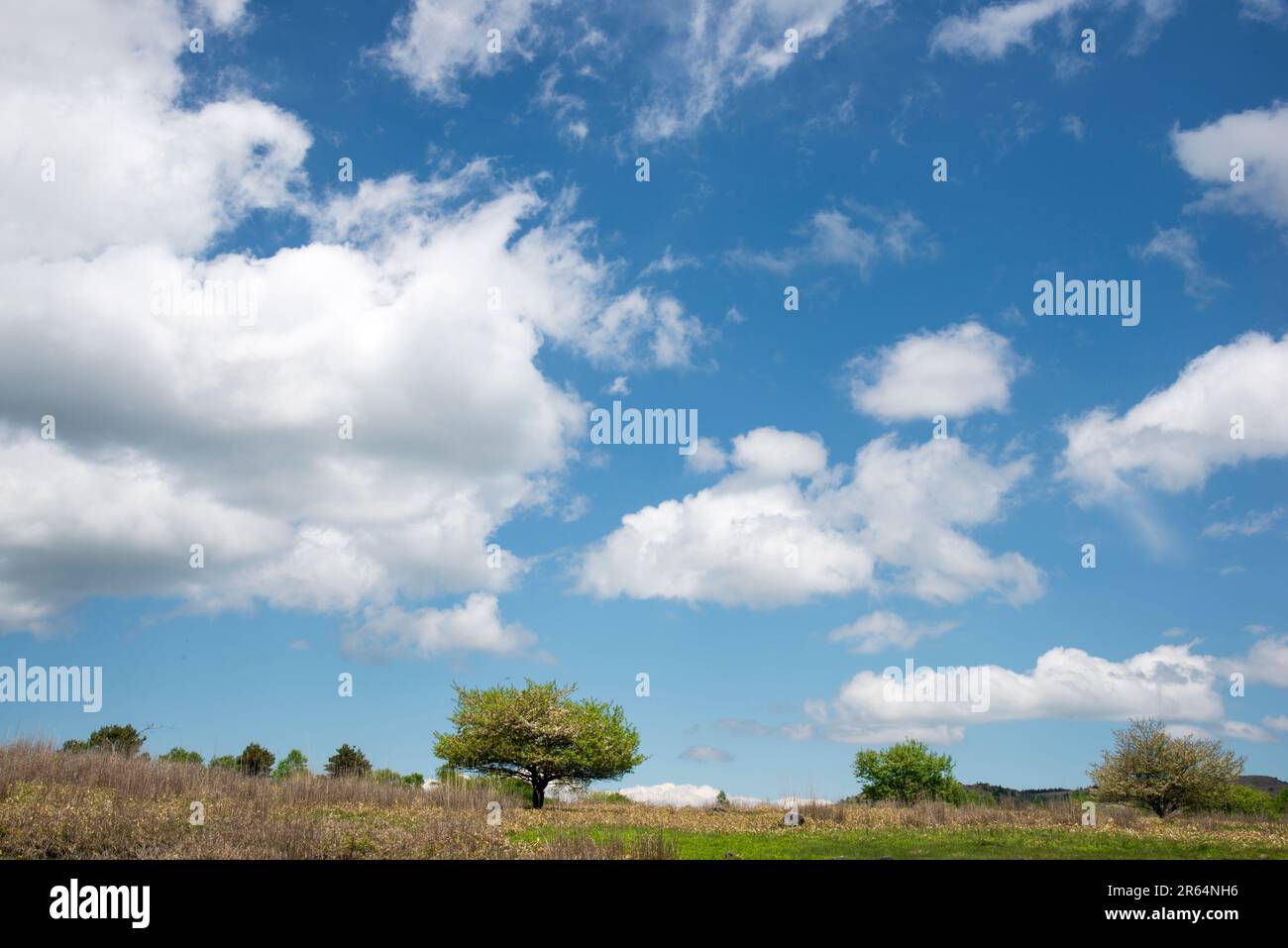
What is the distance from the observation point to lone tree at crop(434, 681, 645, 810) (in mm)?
47031

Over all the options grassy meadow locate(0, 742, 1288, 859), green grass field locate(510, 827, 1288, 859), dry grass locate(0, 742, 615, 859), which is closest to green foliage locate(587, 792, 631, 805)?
grassy meadow locate(0, 742, 1288, 859)

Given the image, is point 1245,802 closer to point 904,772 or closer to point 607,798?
point 904,772

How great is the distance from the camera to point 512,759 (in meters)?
47.4

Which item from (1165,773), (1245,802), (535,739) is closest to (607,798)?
(535,739)

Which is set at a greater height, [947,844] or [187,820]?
[187,820]

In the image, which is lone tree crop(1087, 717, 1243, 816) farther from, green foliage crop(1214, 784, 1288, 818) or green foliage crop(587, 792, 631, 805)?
green foliage crop(587, 792, 631, 805)

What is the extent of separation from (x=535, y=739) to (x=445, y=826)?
28.0 meters

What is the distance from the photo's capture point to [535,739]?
154 feet

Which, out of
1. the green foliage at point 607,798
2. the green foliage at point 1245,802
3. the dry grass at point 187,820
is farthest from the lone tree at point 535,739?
the green foliage at point 1245,802
